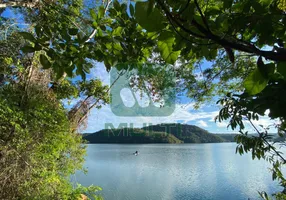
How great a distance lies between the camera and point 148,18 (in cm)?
34

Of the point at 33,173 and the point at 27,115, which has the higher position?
the point at 27,115

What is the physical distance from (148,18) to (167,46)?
0.30 feet

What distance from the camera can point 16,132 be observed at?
11.5 feet

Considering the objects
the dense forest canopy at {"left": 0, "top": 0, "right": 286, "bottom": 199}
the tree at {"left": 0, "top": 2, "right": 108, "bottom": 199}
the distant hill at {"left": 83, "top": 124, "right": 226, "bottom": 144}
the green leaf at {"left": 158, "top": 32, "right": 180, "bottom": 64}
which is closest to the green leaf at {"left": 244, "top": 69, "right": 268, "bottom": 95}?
the dense forest canopy at {"left": 0, "top": 0, "right": 286, "bottom": 199}

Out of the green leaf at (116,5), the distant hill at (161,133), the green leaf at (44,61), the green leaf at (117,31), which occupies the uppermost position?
the green leaf at (116,5)

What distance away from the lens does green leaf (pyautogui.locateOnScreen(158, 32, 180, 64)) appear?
1.30 feet

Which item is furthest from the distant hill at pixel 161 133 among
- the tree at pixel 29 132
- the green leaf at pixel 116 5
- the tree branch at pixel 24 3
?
the green leaf at pixel 116 5

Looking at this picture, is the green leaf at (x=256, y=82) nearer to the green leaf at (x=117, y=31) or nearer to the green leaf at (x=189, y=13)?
the green leaf at (x=189, y=13)

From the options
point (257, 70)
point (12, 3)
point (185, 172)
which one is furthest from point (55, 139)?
point (185, 172)

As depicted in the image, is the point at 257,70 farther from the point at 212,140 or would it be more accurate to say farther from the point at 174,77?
the point at 212,140

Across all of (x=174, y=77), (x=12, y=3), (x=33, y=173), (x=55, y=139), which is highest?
(x=12, y=3)

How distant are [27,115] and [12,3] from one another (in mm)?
1865

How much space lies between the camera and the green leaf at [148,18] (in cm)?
32

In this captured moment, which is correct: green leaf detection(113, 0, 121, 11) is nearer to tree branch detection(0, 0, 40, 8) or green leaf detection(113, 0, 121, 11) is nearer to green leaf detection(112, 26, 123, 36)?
green leaf detection(112, 26, 123, 36)
